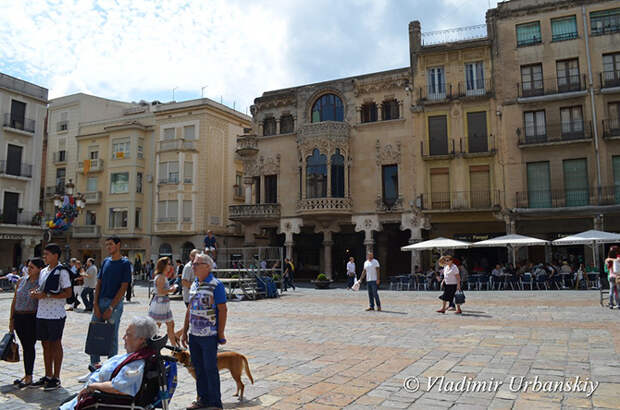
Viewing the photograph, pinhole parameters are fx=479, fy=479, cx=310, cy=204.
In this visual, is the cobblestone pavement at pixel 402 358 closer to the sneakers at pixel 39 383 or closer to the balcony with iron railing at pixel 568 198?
the sneakers at pixel 39 383

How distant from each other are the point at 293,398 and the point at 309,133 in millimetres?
27298

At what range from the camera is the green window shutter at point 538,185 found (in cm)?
2822

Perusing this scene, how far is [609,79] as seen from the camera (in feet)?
90.2

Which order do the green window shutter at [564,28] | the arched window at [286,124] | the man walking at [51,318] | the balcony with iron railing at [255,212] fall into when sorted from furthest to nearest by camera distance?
the arched window at [286,124] < the balcony with iron railing at [255,212] < the green window shutter at [564,28] < the man walking at [51,318]

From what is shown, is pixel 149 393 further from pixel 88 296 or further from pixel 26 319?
pixel 88 296

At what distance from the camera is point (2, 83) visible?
35.1 meters

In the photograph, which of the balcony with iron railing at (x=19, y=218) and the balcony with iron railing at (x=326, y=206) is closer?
the balcony with iron railing at (x=326, y=206)

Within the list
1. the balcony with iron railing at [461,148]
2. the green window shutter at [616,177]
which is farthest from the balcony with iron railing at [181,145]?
the green window shutter at [616,177]

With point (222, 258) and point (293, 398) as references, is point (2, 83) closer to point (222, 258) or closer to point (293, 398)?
point (222, 258)

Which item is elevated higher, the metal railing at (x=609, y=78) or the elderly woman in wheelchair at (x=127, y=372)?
the metal railing at (x=609, y=78)

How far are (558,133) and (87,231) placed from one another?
37141 mm

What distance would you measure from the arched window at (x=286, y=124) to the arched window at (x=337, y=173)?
469 centimetres

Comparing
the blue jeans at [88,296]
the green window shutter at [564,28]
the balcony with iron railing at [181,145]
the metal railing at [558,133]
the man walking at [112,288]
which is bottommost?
the blue jeans at [88,296]

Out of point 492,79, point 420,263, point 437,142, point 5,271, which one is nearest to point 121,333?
point 420,263
